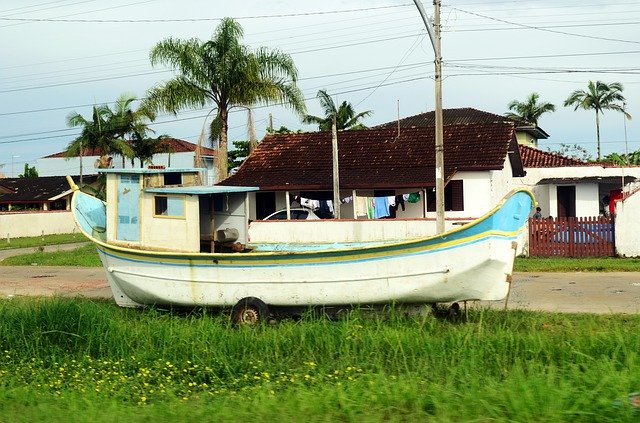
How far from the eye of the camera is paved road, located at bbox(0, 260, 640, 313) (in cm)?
1455

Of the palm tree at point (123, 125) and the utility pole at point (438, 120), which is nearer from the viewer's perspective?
the utility pole at point (438, 120)

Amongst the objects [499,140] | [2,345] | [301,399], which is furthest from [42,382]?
[499,140]

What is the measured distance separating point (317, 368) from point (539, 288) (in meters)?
8.47

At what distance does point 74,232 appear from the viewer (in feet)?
159

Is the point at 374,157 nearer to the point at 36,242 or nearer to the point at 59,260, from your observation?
the point at 59,260

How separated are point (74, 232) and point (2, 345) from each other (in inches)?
1503

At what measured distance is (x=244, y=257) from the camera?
1353 centimetres

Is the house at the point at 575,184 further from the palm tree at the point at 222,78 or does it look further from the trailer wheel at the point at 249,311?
the trailer wheel at the point at 249,311

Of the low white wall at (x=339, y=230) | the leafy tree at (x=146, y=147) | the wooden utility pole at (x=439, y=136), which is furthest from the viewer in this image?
the leafy tree at (x=146, y=147)

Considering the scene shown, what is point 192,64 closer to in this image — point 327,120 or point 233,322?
point 327,120

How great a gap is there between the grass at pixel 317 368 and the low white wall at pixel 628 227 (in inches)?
423

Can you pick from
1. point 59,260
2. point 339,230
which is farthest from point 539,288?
point 59,260

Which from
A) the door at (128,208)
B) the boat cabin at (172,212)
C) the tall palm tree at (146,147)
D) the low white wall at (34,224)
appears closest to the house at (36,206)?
the low white wall at (34,224)

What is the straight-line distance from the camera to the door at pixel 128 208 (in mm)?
15219
